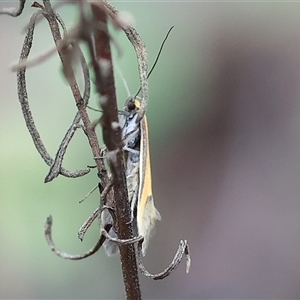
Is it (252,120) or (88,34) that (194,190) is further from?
(88,34)

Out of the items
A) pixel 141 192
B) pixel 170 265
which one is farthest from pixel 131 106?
pixel 170 265

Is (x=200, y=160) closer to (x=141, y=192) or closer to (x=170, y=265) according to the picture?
(x=141, y=192)

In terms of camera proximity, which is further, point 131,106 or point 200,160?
point 200,160

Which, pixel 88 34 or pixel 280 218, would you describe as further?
pixel 280 218

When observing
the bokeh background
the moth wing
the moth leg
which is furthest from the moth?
the bokeh background

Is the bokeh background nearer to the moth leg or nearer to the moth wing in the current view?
the moth wing

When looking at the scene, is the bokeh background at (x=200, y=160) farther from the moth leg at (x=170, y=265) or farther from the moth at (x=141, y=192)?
the moth leg at (x=170, y=265)

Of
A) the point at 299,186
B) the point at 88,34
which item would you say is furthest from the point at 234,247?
the point at 88,34

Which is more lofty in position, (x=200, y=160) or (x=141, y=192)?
(x=200, y=160)
